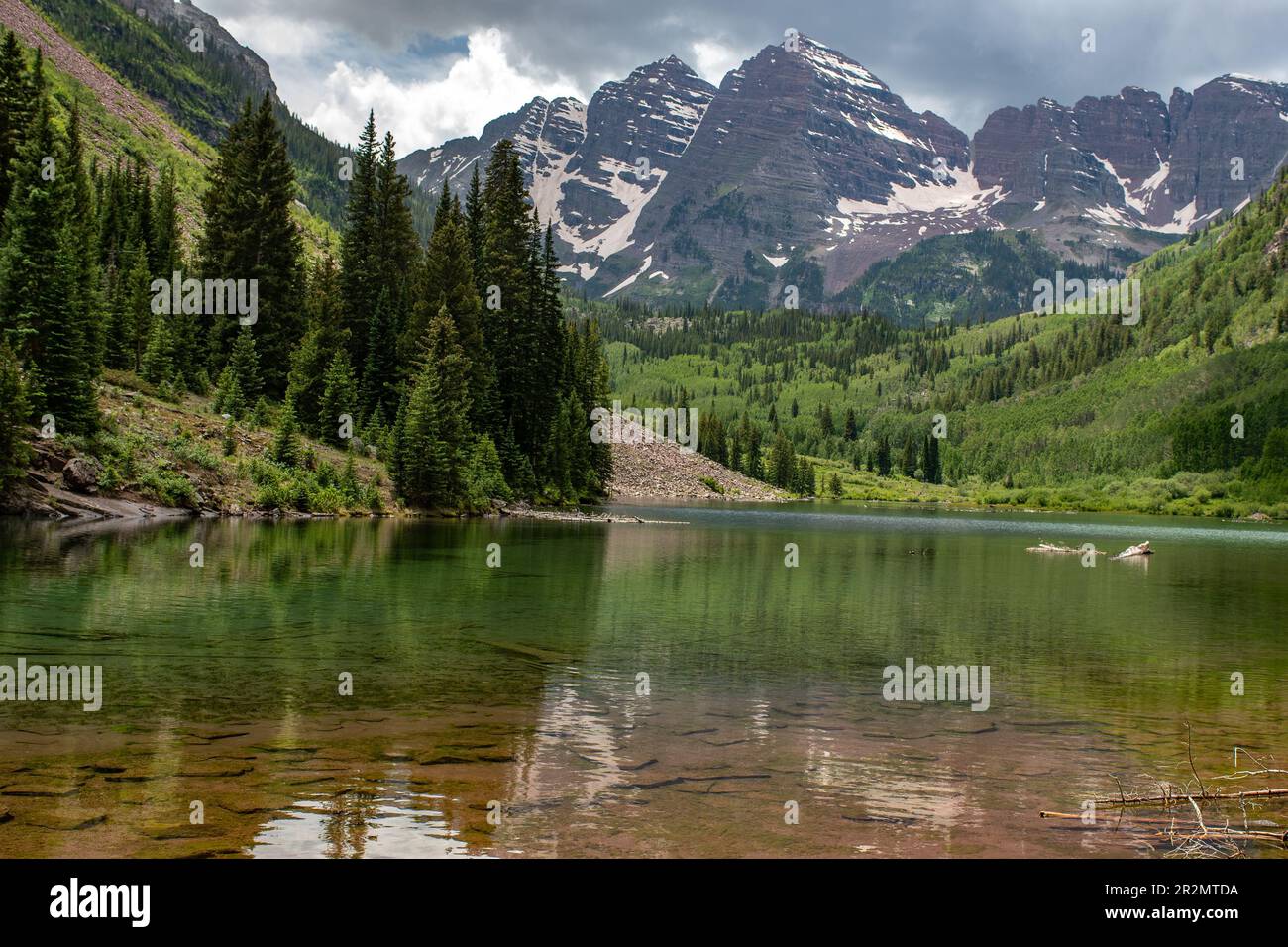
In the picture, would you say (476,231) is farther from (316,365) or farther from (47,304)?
(47,304)

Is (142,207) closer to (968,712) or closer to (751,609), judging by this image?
(751,609)

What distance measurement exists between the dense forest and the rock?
1.43 m

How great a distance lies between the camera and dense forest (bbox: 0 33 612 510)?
59.2 meters

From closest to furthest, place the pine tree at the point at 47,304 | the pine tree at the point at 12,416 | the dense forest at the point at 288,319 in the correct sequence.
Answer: the pine tree at the point at 12,416 → the pine tree at the point at 47,304 → the dense forest at the point at 288,319

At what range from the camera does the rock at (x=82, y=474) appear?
186 feet

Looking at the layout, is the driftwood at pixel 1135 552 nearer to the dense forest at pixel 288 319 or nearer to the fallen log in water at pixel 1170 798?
the dense forest at pixel 288 319

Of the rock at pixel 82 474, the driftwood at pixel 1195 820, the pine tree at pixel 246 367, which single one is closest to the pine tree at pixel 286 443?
the pine tree at pixel 246 367

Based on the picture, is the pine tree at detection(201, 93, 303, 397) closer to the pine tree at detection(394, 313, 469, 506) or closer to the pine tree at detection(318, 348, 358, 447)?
the pine tree at detection(318, 348, 358, 447)

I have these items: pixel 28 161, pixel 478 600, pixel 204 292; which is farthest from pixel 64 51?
pixel 478 600

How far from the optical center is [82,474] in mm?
57031

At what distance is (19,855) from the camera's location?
10328mm

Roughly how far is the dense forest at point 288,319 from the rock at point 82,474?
4.69ft

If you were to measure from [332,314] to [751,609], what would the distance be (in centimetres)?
6292

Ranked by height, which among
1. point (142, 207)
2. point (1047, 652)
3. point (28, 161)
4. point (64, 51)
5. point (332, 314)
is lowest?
point (1047, 652)
